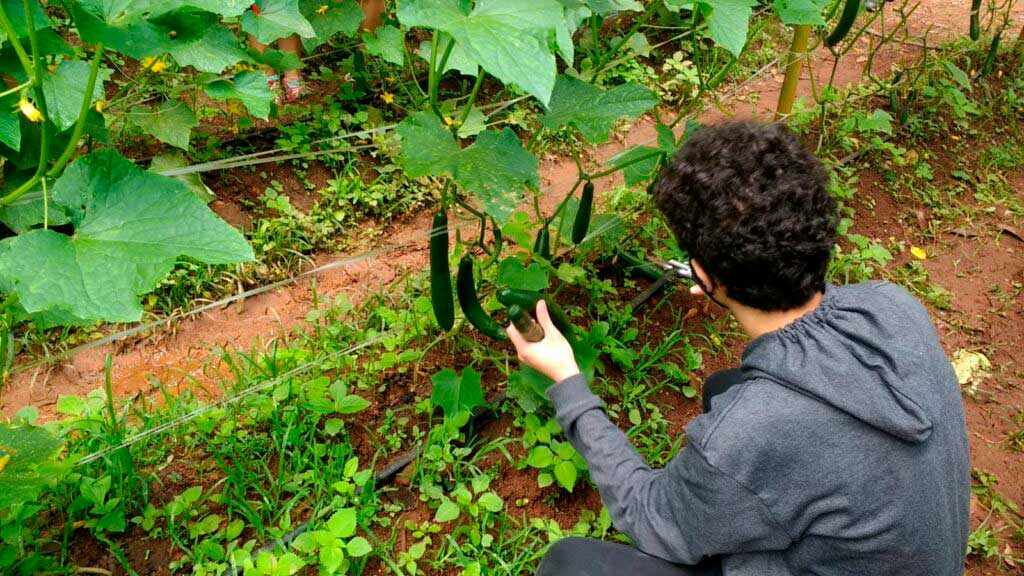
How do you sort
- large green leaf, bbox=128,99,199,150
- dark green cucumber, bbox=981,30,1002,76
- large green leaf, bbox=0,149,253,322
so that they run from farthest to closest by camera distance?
dark green cucumber, bbox=981,30,1002,76 → large green leaf, bbox=128,99,199,150 → large green leaf, bbox=0,149,253,322

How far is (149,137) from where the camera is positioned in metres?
3.31

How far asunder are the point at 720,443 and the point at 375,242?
2195mm

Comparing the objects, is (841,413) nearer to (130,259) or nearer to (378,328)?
(130,259)

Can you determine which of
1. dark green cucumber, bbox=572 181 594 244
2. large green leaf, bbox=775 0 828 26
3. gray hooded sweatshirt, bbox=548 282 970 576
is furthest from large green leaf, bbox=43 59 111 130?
large green leaf, bbox=775 0 828 26

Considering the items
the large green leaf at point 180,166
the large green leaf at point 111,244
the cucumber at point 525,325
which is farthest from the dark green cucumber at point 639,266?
the large green leaf at point 111,244

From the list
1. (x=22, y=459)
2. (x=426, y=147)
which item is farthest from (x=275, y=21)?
(x=22, y=459)

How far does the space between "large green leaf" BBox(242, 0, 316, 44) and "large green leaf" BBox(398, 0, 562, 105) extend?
0.92 meters

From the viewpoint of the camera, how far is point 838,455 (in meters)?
1.39

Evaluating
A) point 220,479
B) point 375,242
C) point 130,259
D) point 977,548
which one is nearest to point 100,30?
point 130,259

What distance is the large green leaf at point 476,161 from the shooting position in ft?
5.41

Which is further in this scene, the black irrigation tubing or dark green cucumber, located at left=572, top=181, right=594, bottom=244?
dark green cucumber, located at left=572, top=181, right=594, bottom=244

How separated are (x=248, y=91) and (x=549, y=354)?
1.20m

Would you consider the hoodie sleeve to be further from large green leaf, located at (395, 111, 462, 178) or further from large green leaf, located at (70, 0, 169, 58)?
large green leaf, located at (70, 0, 169, 58)

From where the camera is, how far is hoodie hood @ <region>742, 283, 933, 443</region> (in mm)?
1366
